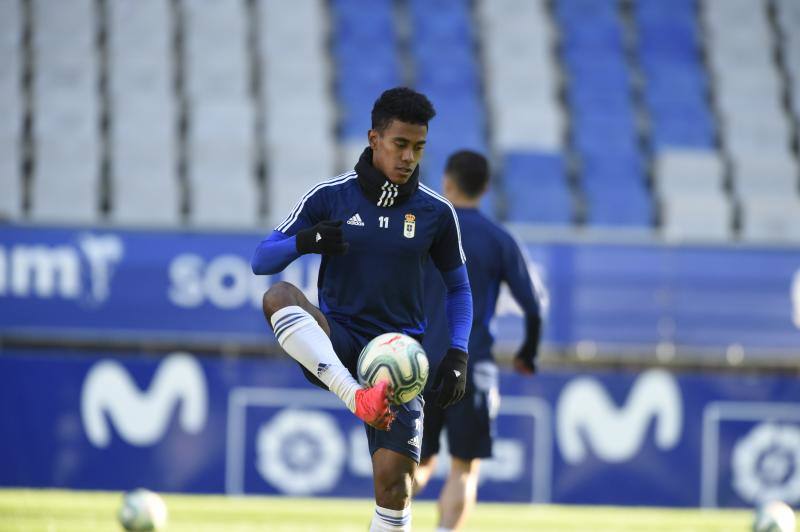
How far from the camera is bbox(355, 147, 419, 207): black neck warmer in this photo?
5.43 meters

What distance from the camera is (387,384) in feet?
16.3

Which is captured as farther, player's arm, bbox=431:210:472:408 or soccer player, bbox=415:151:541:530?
soccer player, bbox=415:151:541:530

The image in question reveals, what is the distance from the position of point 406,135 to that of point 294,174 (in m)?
9.34

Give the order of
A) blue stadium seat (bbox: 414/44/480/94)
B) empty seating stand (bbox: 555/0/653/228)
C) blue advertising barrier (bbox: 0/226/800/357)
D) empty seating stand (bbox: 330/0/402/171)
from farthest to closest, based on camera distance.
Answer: blue stadium seat (bbox: 414/44/480/94), empty seating stand (bbox: 330/0/402/171), empty seating stand (bbox: 555/0/653/228), blue advertising barrier (bbox: 0/226/800/357)

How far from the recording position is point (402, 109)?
5.29 metres

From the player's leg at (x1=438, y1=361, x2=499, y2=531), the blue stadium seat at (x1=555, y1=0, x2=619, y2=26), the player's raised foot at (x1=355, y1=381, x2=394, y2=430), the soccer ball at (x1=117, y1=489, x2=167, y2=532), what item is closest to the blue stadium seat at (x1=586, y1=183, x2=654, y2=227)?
the blue stadium seat at (x1=555, y1=0, x2=619, y2=26)

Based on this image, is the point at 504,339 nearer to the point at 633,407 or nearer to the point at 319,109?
the point at 633,407

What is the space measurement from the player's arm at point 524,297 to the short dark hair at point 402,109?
91.3 inches

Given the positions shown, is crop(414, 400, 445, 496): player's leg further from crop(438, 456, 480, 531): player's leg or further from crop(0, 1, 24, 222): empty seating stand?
crop(0, 1, 24, 222): empty seating stand

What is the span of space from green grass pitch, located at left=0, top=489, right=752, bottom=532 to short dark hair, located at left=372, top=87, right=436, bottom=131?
4.03 meters

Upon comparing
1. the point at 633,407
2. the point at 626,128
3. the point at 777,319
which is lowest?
the point at 633,407

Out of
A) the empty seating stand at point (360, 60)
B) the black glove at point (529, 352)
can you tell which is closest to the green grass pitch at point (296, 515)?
the black glove at point (529, 352)

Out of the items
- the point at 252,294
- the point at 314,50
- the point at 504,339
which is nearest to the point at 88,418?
the point at 252,294

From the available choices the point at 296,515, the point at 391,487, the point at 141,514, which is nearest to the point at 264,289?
the point at 296,515
